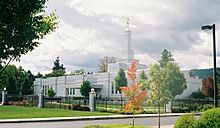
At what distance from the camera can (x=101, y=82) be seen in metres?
69.5

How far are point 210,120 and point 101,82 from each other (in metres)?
58.5

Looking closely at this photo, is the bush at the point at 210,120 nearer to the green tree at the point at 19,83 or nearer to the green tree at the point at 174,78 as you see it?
the green tree at the point at 174,78

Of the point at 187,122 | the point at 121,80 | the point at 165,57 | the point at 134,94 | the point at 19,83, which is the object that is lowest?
the point at 187,122

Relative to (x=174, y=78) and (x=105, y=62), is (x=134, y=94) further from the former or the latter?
(x=105, y=62)

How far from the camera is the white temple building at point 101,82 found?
62250 millimetres

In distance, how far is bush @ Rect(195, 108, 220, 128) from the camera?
11.1 metres

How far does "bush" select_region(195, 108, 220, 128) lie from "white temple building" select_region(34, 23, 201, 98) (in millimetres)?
48371

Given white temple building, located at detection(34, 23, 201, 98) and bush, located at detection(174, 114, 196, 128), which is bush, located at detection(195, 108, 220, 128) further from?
white temple building, located at detection(34, 23, 201, 98)

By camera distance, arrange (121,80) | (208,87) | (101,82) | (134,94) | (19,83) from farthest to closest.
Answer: (19,83) < (101,82) < (121,80) < (208,87) < (134,94)

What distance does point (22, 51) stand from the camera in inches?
373

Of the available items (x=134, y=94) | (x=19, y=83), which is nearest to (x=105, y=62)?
(x=19, y=83)

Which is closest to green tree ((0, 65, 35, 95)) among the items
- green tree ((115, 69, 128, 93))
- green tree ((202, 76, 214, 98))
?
green tree ((115, 69, 128, 93))

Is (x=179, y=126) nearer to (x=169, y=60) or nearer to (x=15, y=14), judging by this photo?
(x=15, y=14)

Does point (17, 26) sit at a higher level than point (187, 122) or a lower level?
higher
